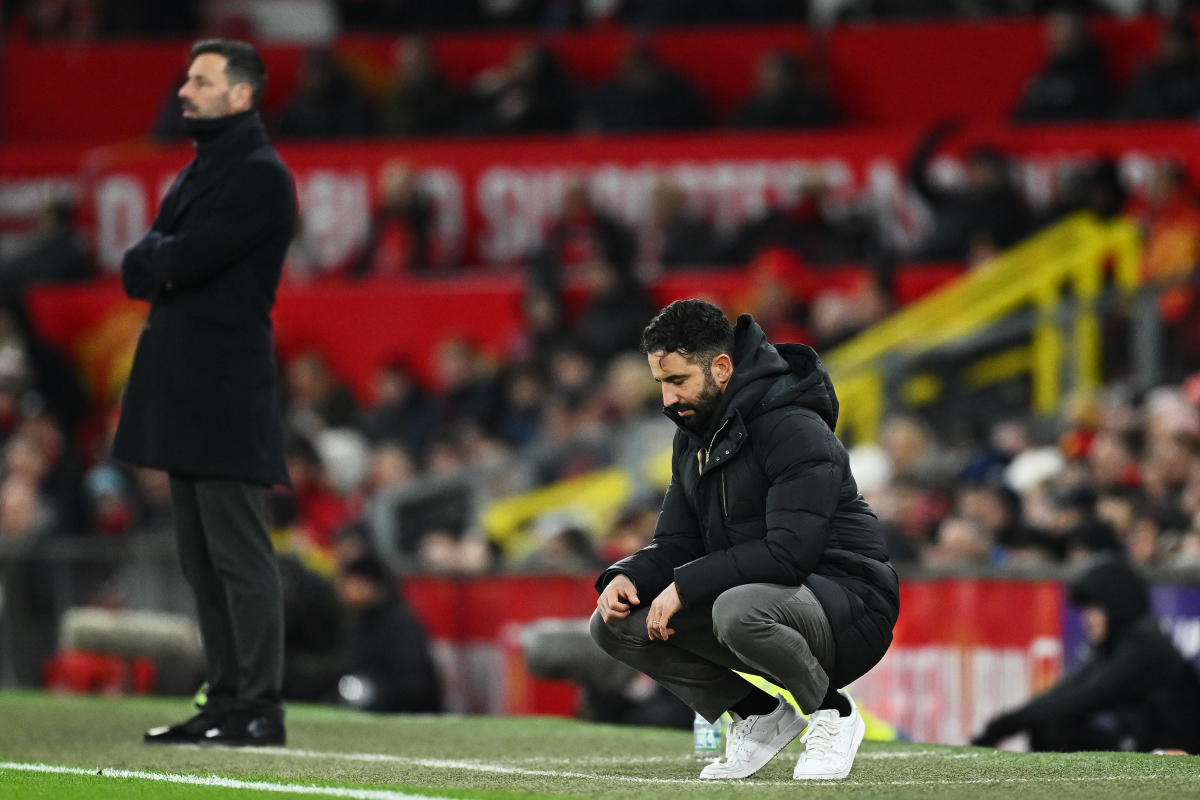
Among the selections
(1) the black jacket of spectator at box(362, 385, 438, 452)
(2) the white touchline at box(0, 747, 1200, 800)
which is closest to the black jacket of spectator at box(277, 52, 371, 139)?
(1) the black jacket of spectator at box(362, 385, 438, 452)

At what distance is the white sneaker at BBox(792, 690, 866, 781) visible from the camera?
5.86 metres

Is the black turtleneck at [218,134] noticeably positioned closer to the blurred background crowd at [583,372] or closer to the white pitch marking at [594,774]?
the white pitch marking at [594,774]

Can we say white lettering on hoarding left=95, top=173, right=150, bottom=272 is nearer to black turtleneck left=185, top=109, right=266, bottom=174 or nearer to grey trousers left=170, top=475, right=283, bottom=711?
black turtleneck left=185, top=109, right=266, bottom=174

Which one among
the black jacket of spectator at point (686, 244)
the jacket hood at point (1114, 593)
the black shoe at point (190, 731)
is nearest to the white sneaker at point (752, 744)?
the black shoe at point (190, 731)

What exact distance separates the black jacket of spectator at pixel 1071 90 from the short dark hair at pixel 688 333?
10.5 m

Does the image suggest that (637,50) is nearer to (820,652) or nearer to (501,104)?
(501,104)

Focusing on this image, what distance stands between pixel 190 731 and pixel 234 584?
0.53 m

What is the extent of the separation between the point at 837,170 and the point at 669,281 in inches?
71.3

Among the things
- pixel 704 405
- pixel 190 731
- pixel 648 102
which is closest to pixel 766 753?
pixel 704 405

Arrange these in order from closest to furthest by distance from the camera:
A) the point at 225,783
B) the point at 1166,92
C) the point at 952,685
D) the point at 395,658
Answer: the point at 225,783
the point at 952,685
the point at 395,658
the point at 1166,92

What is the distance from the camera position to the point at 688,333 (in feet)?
19.0

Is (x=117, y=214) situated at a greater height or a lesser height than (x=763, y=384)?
greater

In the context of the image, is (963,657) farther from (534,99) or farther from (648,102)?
(534,99)

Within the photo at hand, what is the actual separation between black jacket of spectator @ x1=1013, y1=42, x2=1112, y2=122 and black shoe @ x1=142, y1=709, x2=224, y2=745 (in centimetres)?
1045
